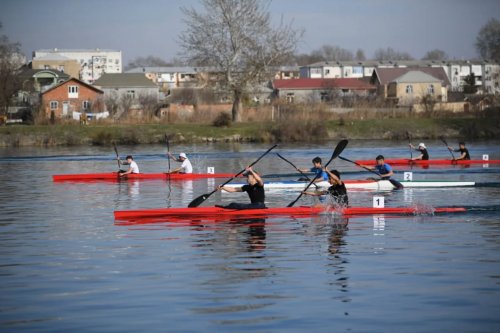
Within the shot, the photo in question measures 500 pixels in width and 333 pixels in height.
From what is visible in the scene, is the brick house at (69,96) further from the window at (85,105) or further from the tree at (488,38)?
the tree at (488,38)

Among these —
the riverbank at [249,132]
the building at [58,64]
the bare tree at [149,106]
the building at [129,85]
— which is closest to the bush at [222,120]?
the riverbank at [249,132]

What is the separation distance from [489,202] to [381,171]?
3.91m

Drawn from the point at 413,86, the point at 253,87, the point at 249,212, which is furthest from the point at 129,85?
the point at 249,212

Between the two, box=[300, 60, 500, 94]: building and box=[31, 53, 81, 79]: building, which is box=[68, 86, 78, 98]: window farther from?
box=[300, 60, 500, 94]: building

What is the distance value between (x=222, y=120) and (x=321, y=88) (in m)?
47.9

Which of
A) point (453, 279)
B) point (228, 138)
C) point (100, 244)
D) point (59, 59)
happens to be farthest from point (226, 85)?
point (59, 59)

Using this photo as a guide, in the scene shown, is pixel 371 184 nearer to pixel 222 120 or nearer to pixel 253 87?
pixel 222 120

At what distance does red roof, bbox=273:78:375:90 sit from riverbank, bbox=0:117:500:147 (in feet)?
149

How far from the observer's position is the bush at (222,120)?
6259 cm

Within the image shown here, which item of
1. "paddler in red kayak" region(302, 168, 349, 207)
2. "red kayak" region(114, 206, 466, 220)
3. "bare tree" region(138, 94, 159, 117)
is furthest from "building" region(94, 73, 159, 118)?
"paddler in red kayak" region(302, 168, 349, 207)

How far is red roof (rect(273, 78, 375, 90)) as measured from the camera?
109m

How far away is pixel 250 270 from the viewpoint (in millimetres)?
15836

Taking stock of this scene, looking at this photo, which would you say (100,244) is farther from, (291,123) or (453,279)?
(291,123)

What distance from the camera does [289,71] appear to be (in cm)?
16712
